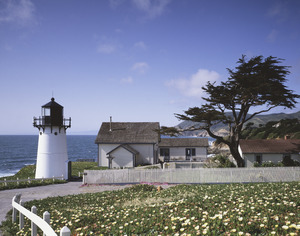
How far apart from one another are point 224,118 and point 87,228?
1990cm

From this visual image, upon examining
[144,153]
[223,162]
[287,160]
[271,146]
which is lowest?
[223,162]

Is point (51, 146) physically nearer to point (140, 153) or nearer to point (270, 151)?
point (140, 153)

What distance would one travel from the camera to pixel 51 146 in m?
27.9

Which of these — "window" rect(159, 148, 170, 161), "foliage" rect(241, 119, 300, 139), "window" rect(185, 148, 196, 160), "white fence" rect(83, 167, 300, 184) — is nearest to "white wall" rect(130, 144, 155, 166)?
"window" rect(159, 148, 170, 161)

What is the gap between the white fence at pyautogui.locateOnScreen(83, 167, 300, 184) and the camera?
68.2ft

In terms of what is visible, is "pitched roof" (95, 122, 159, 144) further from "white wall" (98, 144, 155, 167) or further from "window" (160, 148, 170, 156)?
"window" (160, 148, 170, 156)

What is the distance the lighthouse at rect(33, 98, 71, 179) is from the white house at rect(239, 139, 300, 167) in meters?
22.2

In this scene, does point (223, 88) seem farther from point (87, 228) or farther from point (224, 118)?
point (87, 228)

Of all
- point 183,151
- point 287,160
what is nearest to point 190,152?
point 183,151

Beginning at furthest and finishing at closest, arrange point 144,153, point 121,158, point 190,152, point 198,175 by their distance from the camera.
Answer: point 190,152 → point 144,153 → point 121,158 → point 198,175

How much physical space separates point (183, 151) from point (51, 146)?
22.8m

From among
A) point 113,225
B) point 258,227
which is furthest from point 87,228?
point 258,227

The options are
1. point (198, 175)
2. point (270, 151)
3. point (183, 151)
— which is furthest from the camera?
point (183, 151)

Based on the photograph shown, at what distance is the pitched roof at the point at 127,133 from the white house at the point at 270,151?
1298 cm
